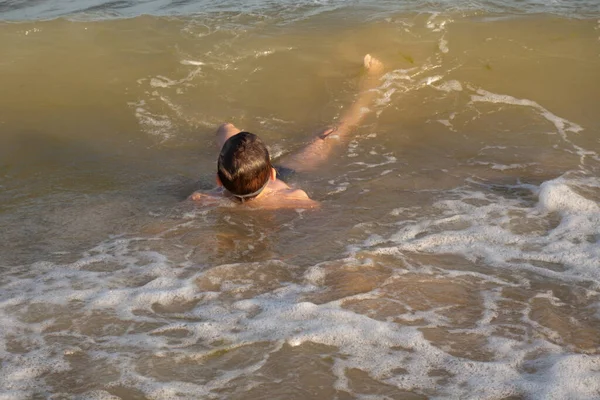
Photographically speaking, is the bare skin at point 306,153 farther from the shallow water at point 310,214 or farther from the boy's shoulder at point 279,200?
the shallow water at point 310,214

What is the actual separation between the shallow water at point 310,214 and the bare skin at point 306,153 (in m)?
0.11

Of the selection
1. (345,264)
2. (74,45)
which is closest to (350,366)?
(345,264)

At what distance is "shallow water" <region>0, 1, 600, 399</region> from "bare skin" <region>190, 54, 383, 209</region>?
0.35 ft

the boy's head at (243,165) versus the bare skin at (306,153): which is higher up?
the boy's head at (243,165)

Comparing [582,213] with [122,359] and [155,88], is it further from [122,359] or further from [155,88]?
[155,88]

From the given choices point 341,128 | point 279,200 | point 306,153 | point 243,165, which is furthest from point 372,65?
point 243,165

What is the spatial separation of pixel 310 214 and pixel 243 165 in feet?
2.03

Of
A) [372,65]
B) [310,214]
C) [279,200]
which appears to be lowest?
[310,214]

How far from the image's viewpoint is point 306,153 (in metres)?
6.09

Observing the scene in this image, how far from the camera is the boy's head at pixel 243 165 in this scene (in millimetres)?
4801

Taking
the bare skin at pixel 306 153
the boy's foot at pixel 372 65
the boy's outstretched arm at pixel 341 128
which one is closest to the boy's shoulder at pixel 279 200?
the bare skin at pixel 306 153

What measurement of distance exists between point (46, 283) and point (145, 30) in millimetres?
5630

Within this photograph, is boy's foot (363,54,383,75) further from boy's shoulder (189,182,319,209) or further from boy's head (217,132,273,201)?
boy's head (217,132,273,201)

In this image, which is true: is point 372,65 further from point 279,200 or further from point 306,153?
point 279,200
